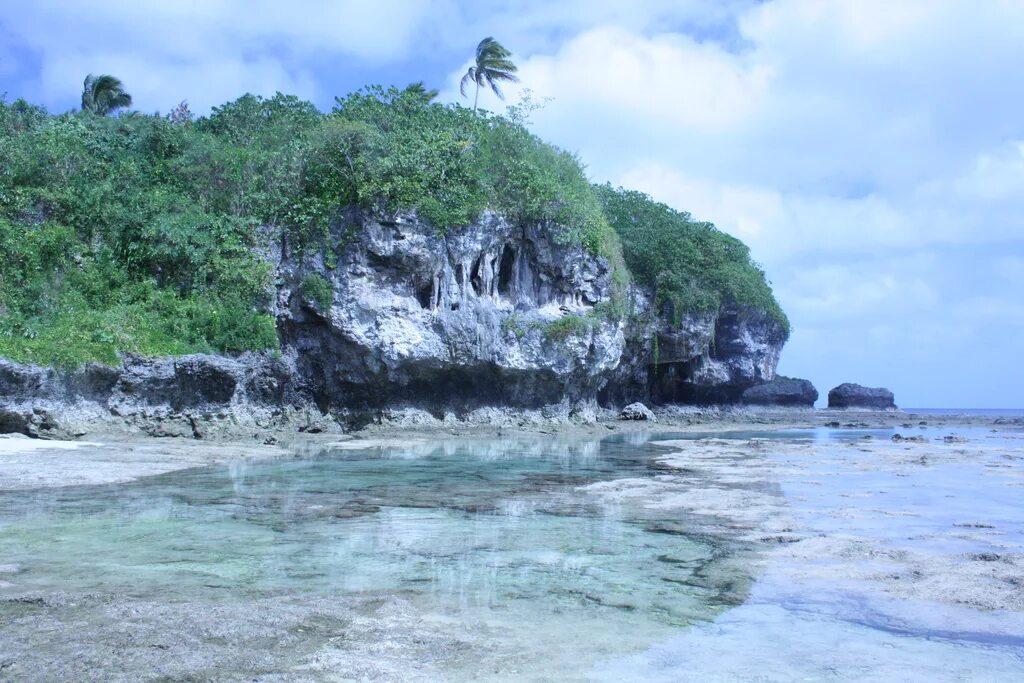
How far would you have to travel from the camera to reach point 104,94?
3781 cm

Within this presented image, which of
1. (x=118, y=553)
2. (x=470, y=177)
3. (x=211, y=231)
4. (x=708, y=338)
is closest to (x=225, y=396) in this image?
(x=211, y=231)

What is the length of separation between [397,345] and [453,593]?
17428 millimetres

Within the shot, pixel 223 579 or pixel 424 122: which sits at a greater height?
pixel 424 122

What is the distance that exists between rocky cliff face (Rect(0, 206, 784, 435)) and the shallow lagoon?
891cm

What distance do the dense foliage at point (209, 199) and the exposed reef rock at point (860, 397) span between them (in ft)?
108

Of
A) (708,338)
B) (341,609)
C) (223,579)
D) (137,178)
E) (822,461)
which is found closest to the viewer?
(341,609)

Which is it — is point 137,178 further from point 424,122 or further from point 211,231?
point 424,122

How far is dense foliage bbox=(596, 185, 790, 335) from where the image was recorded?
33406 millimetres

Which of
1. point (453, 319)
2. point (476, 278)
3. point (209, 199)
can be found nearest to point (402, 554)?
point (453, 319)

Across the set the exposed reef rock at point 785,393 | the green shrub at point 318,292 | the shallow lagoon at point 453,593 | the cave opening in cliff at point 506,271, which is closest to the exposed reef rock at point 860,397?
the exposed reef rock at point 785,393

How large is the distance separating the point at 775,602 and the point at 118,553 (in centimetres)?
496

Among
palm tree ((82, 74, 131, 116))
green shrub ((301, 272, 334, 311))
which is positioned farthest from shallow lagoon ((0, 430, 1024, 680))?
palm tree ((82, 74, 131, 116))

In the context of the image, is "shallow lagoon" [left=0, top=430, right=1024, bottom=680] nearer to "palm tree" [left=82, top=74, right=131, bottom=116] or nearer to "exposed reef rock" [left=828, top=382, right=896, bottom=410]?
"palm tree" [left=82, top=74, right=131, bottom=116]

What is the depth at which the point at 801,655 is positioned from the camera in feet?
12.9
